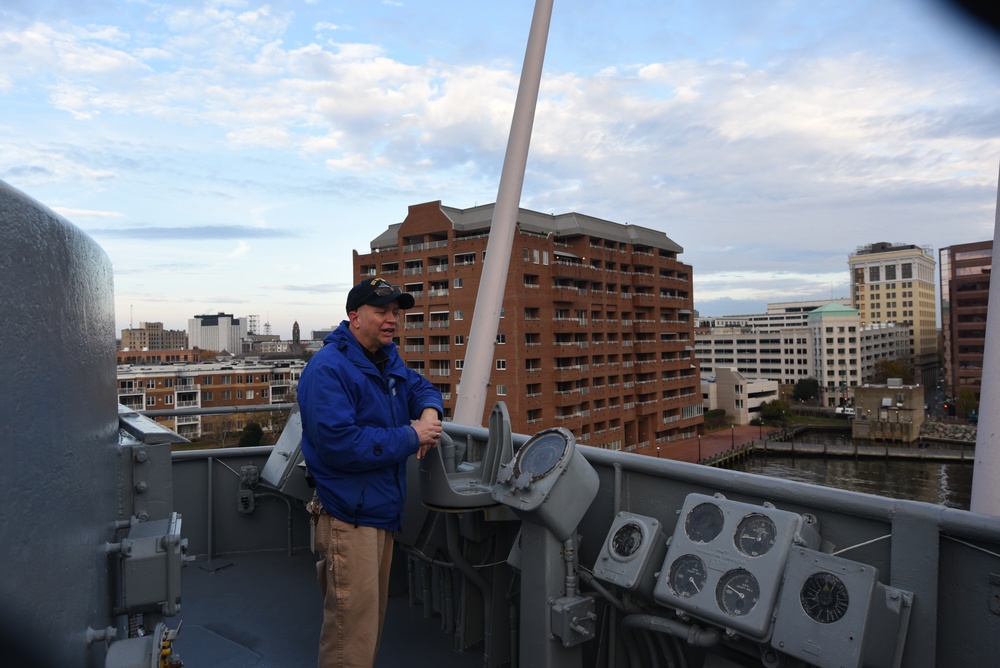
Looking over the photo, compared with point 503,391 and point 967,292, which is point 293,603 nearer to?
point 503,391

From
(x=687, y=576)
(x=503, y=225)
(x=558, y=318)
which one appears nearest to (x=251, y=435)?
(x=503, y=225)

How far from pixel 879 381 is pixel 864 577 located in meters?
102

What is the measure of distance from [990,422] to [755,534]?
1545 mm

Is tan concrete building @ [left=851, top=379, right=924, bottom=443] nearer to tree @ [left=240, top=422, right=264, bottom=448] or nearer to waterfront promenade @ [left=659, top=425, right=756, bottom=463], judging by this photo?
waterfront promenade @ [left=659, top=425, right=756, bottom=463]

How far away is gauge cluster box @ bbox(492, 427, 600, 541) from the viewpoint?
257 centimetres

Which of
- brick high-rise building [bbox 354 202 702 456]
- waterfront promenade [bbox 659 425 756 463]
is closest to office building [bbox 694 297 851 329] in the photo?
waterfront promenade [bbox 659 425 756 463]

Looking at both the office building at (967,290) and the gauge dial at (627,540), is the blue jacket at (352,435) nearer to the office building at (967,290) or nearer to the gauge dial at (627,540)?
the gauge dial at (627,540)

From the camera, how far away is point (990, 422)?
9.62 ft

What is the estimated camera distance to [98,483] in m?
1.68

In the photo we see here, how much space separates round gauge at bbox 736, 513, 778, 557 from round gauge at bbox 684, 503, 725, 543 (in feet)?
0.28

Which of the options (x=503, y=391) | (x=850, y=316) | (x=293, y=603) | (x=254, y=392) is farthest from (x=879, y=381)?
(x=293, y=603)

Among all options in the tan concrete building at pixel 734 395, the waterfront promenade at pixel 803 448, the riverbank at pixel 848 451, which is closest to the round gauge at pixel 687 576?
the waterfront promenade at pixel 803 448

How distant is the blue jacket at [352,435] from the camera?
2.37m

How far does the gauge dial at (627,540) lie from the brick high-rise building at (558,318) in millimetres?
41023
